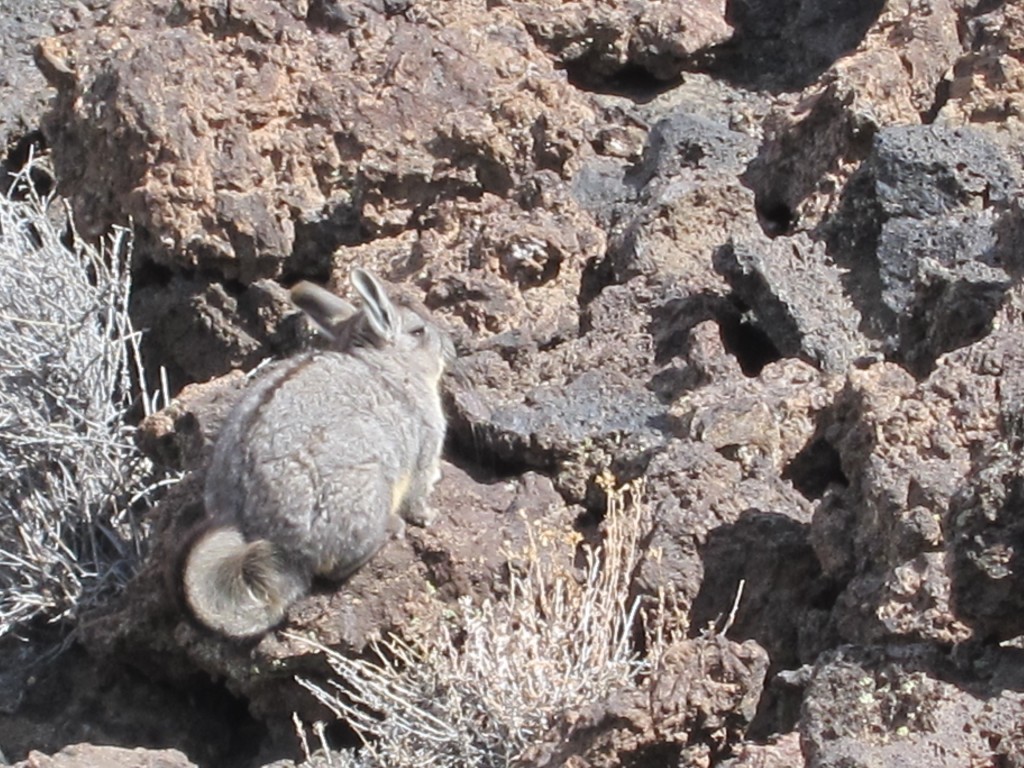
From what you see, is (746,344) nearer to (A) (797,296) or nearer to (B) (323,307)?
(A) (797,296)

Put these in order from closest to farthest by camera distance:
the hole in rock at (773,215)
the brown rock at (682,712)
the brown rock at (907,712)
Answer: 1. the brown rock at (907,712)
2. the brown rock at (682,712)
3. the hole in rock at (773,215)

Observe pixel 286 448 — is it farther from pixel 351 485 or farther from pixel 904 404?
pixel 904 404

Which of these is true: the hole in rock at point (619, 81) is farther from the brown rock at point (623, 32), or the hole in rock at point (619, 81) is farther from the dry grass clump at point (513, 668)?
the dry grass clump at point (513, 668)

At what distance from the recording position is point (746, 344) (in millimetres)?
7305

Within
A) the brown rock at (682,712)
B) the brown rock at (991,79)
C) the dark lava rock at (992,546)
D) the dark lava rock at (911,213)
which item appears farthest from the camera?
the brown rock at (991,79)

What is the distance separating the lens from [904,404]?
5.80m

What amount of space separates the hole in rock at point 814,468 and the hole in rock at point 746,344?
81 centimetres

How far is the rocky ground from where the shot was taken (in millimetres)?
5234

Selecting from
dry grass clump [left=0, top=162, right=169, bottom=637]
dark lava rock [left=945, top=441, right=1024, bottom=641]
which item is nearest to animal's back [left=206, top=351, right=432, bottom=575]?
dry grass clump [left=0, top=162, right=169, bottom=637]

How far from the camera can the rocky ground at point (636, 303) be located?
523cm

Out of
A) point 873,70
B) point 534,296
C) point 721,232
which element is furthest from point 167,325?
point 873,70

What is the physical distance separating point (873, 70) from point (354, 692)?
2.98 m

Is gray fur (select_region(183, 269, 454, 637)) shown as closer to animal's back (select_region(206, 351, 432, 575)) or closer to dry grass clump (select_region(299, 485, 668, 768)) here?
animal's back (select_region(206, 351, 432, 575))

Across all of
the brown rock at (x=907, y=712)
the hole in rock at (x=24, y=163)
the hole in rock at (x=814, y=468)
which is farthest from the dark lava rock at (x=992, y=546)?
the hole in rock at (x=24, y=163)
